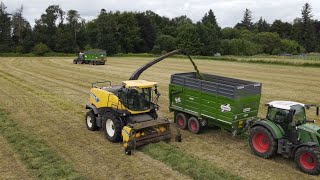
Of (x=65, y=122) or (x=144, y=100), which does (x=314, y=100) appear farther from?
(x=65, y=122)

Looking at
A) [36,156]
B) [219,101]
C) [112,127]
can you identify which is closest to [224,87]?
[219,101]

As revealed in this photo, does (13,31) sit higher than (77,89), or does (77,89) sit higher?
(13,31)

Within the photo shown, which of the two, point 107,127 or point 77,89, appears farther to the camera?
point 77,89

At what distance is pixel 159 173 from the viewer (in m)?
9.90

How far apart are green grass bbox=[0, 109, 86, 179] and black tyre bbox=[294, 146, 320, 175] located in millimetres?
6084

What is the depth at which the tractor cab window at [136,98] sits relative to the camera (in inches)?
493

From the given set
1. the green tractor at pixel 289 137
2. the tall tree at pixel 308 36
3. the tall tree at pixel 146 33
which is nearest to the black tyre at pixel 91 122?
the green tractor at pixel 289 137

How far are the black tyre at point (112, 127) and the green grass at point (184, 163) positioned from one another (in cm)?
113

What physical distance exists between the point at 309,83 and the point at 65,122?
2264 cm

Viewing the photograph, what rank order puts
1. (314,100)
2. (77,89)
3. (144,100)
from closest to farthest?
(144,100), (314,100), (77,89)

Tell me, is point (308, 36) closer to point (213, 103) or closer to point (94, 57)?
point (94, 57)

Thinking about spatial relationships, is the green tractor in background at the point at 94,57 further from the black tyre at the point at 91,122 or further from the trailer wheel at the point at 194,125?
the trailer wheel at the point at 194,125

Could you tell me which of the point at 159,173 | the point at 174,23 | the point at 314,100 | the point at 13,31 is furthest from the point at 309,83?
the point at 174,23

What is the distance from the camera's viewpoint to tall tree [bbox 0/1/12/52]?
3402 inches
